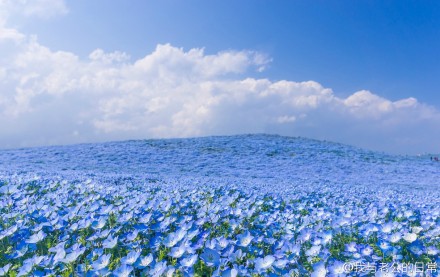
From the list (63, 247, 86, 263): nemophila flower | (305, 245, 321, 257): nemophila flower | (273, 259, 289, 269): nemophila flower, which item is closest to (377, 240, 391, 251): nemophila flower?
(305, 245, 321, 257): nemophila flower

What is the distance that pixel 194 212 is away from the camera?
5.15 meters

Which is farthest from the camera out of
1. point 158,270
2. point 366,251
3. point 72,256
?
point 366,251

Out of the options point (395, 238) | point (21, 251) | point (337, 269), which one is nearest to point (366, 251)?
point (395, 238)

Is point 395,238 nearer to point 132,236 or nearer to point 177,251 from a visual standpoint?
point 177,251

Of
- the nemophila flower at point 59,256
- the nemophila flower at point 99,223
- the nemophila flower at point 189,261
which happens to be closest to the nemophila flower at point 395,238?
the nemophila flower at point 189,261

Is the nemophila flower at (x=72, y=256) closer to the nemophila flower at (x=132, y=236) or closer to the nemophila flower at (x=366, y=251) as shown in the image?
the nemophila flower at (x=132, y=236)

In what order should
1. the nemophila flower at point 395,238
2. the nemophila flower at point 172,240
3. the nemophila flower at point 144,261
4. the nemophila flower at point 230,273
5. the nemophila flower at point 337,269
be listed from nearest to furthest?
the nemophila flower at point 230,273 → the nemophila flower at point 337,269 → the nemophila flower at point 144,261 → the nemophila flower at point 172,240 → the nemophila flower at point 395,238

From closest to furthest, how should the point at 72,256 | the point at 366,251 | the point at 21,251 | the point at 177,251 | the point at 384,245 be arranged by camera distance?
the point at 72,256 < the point at 177,251 < the point at 21,251 < the point at 366,251 < the point at 384,245

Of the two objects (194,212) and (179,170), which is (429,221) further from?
(179,170)

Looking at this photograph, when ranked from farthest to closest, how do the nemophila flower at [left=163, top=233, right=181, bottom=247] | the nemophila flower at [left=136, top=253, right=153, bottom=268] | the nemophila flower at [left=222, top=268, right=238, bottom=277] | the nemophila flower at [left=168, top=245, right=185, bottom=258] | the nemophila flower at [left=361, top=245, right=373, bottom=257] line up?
1. the nemophila flower at [left=361, top=245, right=373, bottom=257]
2. the nemophila flower at [left=163, top=233, right=181, bottom=247]
3. the nemophila flower at [left=168, top=245, right=185, bottom=258]
4. the nemophila flower at [left=136, top=253, right=153, bottom=268]
5. the nemophila flower at [left=222, top=268, right=238, bottom=277]

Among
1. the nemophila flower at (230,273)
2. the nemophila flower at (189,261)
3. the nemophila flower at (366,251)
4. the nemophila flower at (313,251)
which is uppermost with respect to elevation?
the nemophila flower at (189,261)

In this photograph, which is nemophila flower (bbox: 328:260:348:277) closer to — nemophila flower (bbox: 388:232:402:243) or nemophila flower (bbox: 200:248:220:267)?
nemophila flower (bbox: 200:248:220:267)

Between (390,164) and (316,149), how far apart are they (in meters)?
5.41

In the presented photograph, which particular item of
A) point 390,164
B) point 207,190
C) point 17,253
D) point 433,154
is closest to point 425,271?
point 17,253
